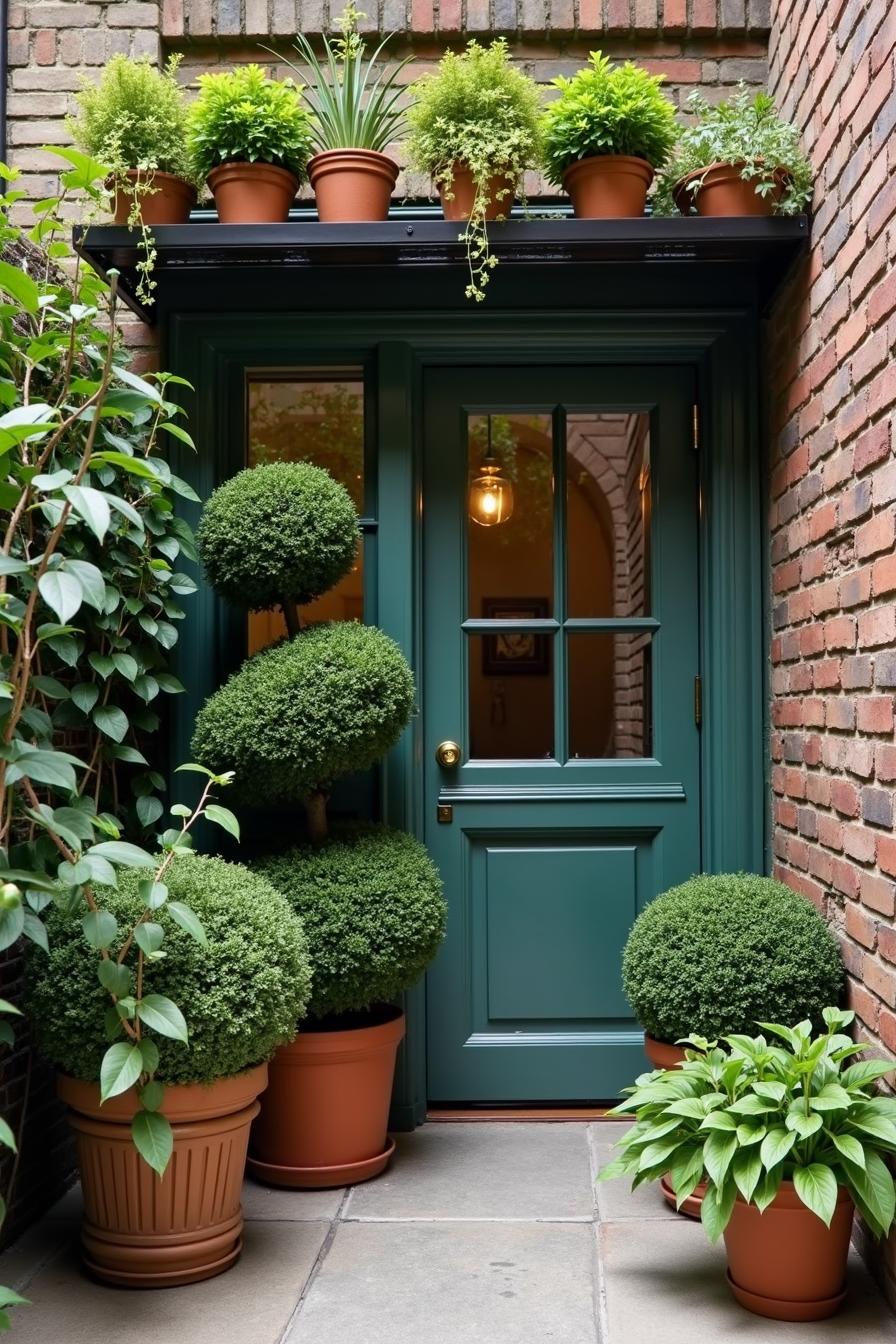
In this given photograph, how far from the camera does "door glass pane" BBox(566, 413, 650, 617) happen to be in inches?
129

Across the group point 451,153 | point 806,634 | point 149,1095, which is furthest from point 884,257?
point 149,1095

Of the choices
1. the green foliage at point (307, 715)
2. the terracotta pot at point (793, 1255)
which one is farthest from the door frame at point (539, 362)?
the terracotta pot at point (793, 1255)

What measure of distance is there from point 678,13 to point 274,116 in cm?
120

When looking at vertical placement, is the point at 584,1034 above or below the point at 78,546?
below

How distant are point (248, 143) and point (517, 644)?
1456 millimetres

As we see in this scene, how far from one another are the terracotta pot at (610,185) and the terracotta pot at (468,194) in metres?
0.17

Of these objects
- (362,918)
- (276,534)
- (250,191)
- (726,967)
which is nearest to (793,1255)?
(726,967)

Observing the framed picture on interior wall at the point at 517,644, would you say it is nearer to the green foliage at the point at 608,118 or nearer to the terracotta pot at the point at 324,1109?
the terracotta pot at the point at 324,1109

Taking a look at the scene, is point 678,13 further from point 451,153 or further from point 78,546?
point 78,546

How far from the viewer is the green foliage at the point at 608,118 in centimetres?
279

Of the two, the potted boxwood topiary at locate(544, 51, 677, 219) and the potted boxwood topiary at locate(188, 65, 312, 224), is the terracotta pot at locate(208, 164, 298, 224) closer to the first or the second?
the potted boxwood topiary at locate(188, 65, 312, 224)

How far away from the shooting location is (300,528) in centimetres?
279

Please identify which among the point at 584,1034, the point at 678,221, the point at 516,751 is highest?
the point at 678,221

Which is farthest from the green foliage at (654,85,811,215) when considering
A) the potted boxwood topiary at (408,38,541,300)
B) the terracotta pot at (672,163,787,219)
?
the potted boxwood topiary at (408,38,541,300)
